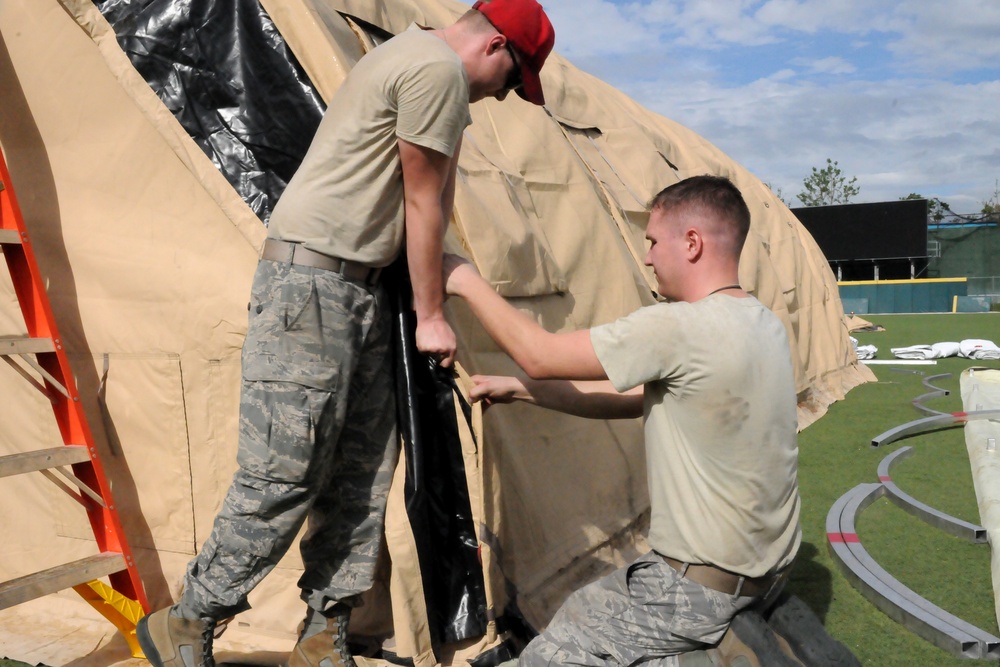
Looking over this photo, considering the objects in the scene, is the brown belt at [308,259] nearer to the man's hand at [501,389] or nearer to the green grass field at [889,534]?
the man's hand at [501,389]

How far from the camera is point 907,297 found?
25703 millimetres

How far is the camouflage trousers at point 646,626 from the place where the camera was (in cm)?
192

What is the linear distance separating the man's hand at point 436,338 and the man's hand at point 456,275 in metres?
0.09

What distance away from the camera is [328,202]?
7.06 feet

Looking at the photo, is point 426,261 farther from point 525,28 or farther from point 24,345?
point 24,345

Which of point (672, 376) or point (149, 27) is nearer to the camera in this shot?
point (672, 376)

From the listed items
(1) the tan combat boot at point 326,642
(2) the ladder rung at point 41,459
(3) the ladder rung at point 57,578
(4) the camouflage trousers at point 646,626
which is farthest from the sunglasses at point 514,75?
(3) the ladder rung at point 57,578

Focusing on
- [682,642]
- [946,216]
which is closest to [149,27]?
[682,642]

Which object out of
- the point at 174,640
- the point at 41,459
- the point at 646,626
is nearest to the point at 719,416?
the point at 646,626

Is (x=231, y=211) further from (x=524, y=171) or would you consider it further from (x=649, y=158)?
(x=649, y=158)

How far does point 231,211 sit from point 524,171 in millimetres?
1659

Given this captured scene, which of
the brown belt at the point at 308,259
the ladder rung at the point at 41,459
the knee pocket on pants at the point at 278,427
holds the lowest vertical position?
the ladder rung at the point at 41,459

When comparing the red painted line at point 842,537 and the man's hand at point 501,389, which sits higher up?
the man's hand at point 501,389

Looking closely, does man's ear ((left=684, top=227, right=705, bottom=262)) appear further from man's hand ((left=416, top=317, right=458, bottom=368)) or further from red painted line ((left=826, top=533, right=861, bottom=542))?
red painted line ((left=826, top=533, right=861, bottom=542))
